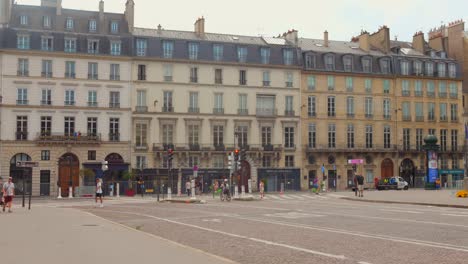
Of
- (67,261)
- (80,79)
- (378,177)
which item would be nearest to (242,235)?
(67,261)

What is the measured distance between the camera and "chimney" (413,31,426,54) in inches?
3000

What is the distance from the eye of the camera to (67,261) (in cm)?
1080

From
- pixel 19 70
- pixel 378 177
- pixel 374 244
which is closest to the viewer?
pixel 374 244

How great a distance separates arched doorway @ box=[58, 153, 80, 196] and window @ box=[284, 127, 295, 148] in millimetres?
21669

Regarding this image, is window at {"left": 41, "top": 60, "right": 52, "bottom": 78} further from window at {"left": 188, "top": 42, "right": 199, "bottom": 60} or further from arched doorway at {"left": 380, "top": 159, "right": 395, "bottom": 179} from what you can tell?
arched doorway at {"left": 380, "top": 159, "right": 395, "bottom": 179}

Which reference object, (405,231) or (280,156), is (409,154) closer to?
(280,156)

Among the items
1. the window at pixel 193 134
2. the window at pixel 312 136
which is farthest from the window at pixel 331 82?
the window at pixel 193 134

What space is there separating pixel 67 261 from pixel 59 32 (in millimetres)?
51619

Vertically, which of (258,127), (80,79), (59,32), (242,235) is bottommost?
(242,235)

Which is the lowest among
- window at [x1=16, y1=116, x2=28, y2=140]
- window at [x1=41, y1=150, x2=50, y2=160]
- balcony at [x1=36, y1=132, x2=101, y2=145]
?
window at [x1=41, y1=150, x2=50, y2=160]

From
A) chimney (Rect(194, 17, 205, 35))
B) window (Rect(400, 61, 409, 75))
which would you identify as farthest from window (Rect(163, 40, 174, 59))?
window (Rect(400, 61, 409, 75))

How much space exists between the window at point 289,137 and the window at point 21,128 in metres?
26.2

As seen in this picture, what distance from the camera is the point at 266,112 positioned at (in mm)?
65875

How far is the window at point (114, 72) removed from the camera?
60625mm
